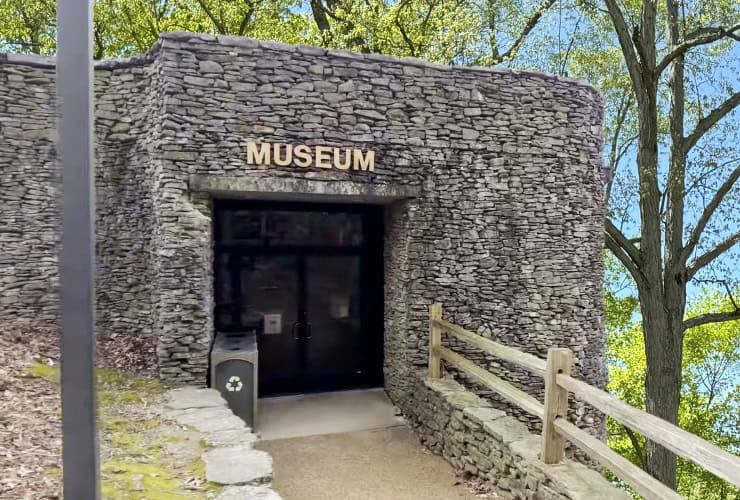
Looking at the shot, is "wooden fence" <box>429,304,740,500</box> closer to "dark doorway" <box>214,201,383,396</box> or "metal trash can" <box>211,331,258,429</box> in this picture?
"dark doorway" <box>214,201,383,396</box>

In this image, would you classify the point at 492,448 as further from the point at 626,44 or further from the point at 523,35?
the point at 523,35

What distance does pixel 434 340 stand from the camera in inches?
261

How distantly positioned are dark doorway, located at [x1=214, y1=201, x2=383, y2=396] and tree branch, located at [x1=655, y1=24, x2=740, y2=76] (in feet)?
21.0

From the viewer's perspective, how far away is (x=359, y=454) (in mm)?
5816

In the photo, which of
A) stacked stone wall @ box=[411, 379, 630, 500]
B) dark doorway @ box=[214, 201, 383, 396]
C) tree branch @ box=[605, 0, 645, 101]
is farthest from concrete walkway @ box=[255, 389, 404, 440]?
tree branch @ box=[605, 0, 645, 101]

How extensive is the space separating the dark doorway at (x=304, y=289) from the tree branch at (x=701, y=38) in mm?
6399

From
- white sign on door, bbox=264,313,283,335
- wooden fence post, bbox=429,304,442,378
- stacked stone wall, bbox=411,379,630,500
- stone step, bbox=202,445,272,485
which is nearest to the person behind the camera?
stone step, bbox=202,445,272,485

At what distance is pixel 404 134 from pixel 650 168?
6.20 m

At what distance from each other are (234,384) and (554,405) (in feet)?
11.9

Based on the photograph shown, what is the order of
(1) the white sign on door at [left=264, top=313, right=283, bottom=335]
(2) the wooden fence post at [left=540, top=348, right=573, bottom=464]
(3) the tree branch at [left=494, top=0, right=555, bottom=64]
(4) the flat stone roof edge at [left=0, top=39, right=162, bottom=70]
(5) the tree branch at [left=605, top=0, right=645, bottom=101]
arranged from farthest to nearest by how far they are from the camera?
1. (3) the tree branch at [left=494, top=0, right=555, bottom=64]
2. (5) the tree branch at [left=605, top=0, right=645, bottom=101]
3. (1) the white sign on door at [left=264, top=313, right=283, bottom=335]
4. (4) the flat stone roof edge at [left=0, top=39, right=162, bottom=70]
5. (2) the wooden fence post at [left=540, top=348, right=573, bottom=464]

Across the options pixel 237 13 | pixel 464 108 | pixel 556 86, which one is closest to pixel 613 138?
pixel 556 86

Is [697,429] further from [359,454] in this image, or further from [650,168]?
[359,454]

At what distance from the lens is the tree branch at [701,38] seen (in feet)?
30.0

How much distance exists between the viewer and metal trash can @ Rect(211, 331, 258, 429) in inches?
233
